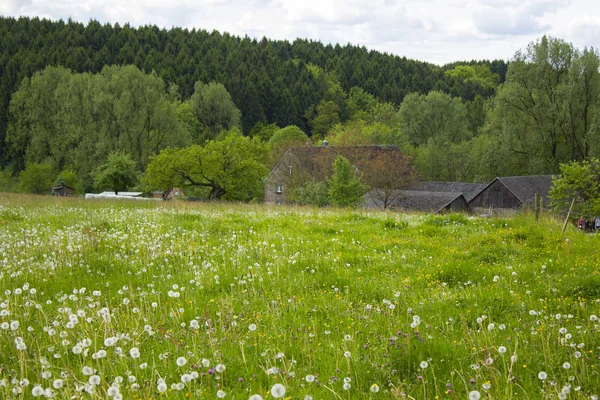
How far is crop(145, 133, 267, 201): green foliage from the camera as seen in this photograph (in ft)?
161

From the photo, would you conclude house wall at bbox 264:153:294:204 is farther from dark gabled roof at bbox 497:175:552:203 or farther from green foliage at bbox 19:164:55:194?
green foliage at bbox 19:164:55:194

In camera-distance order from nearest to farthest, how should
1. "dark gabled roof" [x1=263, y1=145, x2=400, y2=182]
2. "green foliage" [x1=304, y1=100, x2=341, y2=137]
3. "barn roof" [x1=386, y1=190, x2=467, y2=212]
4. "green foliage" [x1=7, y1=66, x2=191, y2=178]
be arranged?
"barn roof" [x1=386, y1=190, x2=467, y2=212], "dark gabled roof" [x1=263, y1=145, x2=400, y2=182], "green foliage" [x1=7, y1=66, x2=191, y2=178], "green foliage" [x1=304, y1=100, x2=341, y2=137]

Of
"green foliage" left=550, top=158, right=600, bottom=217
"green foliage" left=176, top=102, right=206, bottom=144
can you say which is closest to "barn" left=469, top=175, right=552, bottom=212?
"green foliage" left=550, top=158, right=600, bottom=217

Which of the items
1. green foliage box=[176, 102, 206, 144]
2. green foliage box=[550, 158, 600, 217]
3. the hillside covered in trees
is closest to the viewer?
green foliage box=[550, 158, 600, 217]

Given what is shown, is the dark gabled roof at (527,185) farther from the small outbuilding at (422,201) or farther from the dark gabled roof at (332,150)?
the dark gabled roof at (332,150)

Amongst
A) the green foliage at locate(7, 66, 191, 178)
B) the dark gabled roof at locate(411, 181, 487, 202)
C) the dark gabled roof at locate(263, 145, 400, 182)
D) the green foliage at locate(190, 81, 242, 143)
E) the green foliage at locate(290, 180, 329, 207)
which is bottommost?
the green foliage at locate(290, 180, 329, 207)

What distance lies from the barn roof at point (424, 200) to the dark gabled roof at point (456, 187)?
147 inches

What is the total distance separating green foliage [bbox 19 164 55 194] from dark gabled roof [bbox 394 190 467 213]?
45.6 m

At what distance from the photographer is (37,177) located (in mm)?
63531

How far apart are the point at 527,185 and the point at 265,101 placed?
9121 cm

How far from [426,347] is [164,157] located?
47029 mm

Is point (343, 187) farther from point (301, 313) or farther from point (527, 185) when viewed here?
point (301, 313)

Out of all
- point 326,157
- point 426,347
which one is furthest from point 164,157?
point 426,347

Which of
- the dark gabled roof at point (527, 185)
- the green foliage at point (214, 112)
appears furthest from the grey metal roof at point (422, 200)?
the green foliage at point (214, 112)
